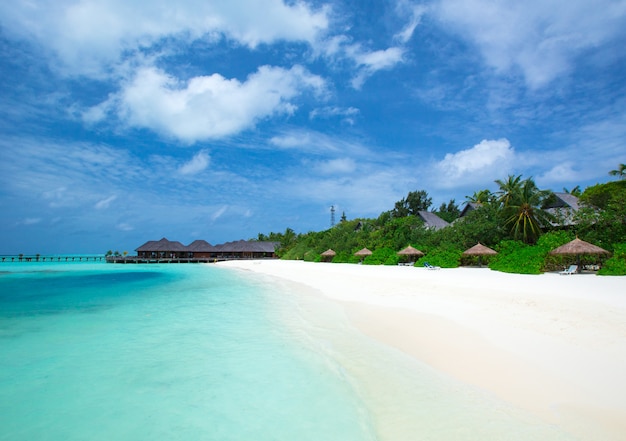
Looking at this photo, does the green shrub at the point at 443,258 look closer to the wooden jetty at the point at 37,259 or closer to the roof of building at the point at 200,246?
the roof of building at the point at 200,246

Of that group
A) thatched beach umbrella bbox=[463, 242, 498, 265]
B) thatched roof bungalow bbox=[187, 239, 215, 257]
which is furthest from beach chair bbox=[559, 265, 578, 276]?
thatched roof bungalow bbox=[187, 239, 215, 257]

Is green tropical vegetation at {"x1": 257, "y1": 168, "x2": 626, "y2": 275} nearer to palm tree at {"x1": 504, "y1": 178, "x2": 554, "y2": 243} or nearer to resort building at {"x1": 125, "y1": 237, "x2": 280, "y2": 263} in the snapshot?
palm tree at {"x1": 504, "y1": 178, "x2": 554, "y2": 243}

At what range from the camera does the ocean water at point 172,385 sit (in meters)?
3.06

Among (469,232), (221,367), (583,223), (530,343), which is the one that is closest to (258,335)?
(221,367)

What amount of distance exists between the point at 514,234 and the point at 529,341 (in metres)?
17.7

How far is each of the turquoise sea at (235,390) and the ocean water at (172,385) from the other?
0.6 inches

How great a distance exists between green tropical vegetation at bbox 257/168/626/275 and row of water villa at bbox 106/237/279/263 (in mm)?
17038

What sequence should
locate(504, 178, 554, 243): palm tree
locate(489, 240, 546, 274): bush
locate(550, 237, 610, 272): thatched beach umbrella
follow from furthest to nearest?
locate(504, 178, 554, 243): palm tree, locate(489, 240, 546, 274): bush, locate(550, 237, 610, 272): thatched beach umbrella

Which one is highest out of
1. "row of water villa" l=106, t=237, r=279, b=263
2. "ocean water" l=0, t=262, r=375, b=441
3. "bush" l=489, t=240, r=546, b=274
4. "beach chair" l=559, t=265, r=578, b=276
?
"row of water villa" l=106, t=237, r=279, b=263

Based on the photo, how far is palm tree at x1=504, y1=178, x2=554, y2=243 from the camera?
1995cm

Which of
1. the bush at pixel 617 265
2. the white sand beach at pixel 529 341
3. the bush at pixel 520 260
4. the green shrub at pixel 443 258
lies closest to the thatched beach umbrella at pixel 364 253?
the green shrub at pixel 443 258

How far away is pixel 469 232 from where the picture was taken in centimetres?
2012

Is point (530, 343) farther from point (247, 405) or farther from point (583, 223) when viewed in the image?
point (583, 223)

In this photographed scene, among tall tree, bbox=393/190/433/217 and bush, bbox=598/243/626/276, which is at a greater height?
tall tree, bbox=393/190/433/217
